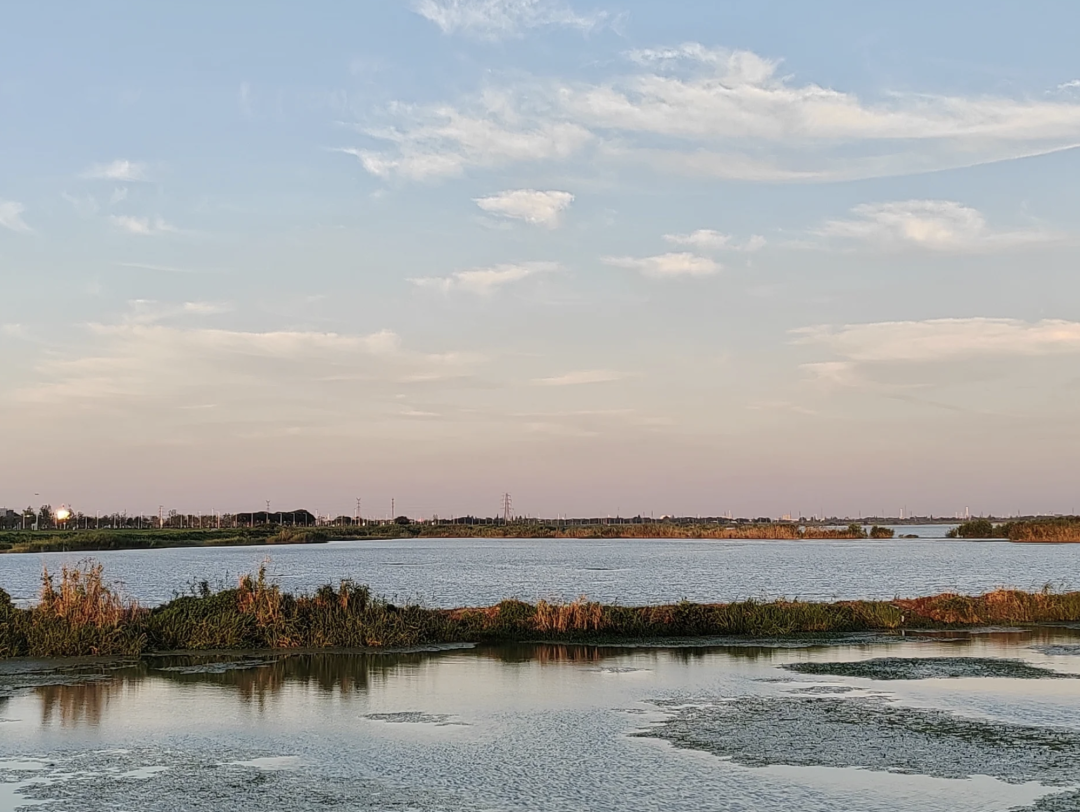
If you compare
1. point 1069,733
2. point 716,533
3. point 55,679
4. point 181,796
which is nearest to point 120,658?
point 55,679

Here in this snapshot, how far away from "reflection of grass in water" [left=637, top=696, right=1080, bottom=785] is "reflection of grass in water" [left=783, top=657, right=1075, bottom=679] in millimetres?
3325

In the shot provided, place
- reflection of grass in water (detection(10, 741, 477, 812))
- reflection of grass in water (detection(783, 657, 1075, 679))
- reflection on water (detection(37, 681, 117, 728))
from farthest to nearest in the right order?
reflection of grass in water (detection(783, 657, 1075, 679)), reflection on water (detection(37, 681, 117, 728)), reflection of grass in water (detection(10, 741, 477, 812))

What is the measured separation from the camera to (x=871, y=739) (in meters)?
14.4

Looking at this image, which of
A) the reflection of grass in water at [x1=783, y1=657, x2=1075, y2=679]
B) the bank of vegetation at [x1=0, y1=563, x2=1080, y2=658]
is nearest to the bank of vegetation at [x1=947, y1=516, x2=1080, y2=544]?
the bank of vegetation at [x1=0, y1=563, x2=1080, y2=658]

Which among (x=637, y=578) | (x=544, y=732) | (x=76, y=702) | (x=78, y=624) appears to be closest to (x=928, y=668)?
(x=544, y=732)

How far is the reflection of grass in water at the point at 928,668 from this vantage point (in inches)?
790

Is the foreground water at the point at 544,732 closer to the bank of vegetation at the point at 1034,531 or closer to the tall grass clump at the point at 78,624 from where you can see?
the tall grass clump at the point at 78,624

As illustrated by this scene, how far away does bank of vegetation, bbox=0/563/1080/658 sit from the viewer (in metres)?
22.3

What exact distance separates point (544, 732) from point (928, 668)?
30.9ft

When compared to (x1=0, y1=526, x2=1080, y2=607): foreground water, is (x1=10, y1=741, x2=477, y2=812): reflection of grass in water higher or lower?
higher

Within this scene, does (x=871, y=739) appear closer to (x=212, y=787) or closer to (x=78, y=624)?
(x=212, y=787)

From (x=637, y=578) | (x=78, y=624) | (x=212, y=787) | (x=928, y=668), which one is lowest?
(x=637, y=578)

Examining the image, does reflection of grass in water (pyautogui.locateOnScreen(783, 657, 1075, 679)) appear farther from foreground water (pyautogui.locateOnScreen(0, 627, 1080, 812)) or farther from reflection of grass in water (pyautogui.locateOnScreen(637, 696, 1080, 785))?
reflection of grass in water (pyautogui.locateOnScreen(637, 696, 1080, 785))

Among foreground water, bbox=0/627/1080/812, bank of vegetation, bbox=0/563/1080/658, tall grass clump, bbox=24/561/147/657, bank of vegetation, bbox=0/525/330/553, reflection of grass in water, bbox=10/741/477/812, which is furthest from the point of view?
bank of vegetation, bbox=0/525/330/553
